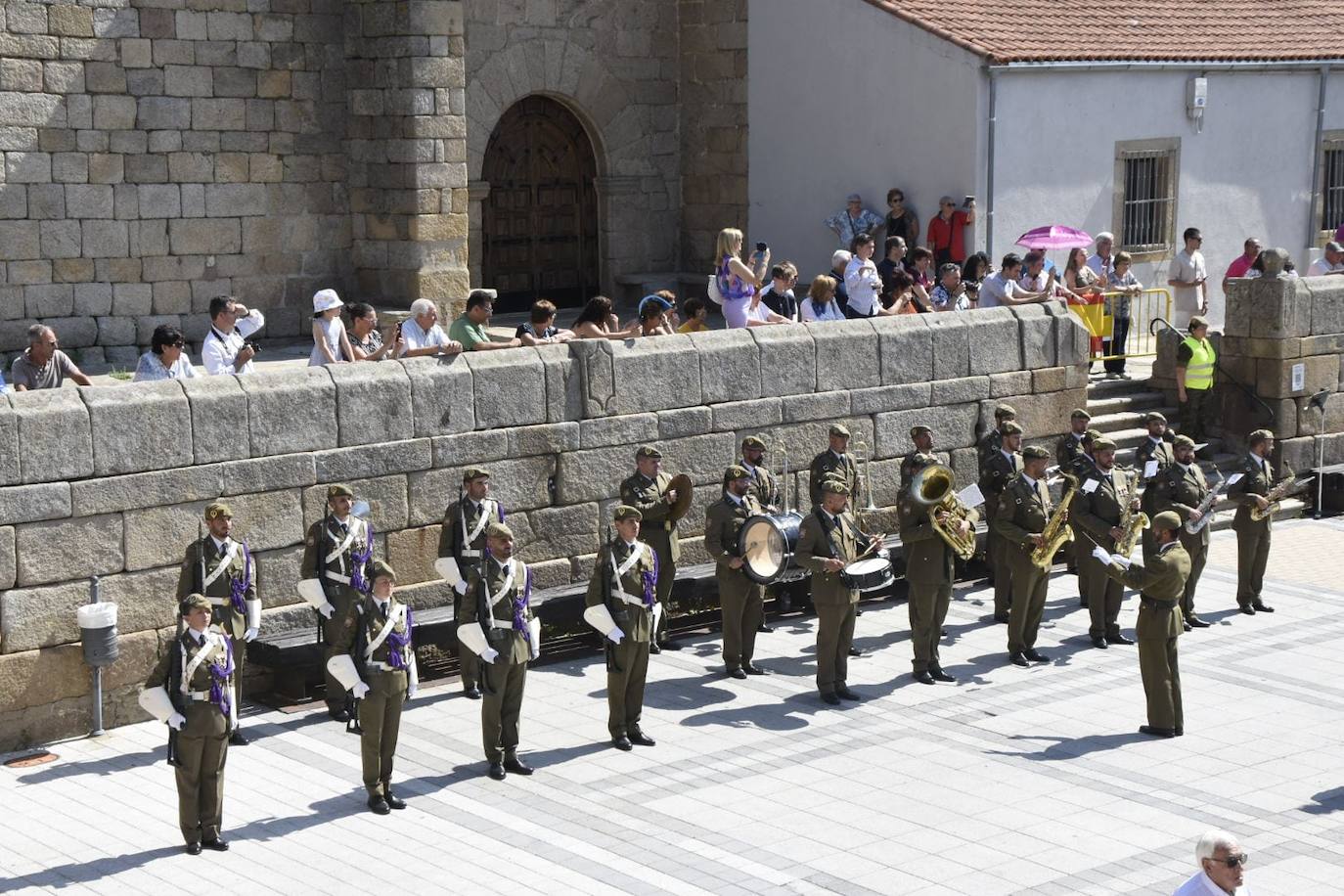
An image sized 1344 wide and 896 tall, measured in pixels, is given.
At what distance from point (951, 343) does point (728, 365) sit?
252cm

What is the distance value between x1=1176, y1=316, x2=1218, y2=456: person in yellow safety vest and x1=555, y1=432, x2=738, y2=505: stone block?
18.9 ft

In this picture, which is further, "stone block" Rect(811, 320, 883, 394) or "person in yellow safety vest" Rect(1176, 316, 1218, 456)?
"person in yellow safety vest" Rect(1176, 316, 1218, 456)

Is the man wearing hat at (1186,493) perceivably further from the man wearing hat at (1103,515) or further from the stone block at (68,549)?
the stone block at (68,549)

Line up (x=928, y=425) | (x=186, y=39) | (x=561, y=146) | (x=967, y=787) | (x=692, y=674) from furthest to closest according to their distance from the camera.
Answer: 1. (x=561, y=146)
2. (x=186, y=39)
3. (x=928, y=425)
4. (x=692, y=674)
5. (x=967, y=787)

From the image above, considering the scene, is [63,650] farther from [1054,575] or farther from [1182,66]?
[1182,66]

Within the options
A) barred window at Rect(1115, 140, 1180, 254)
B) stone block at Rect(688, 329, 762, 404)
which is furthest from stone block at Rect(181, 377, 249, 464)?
barred window at Rect(1115, 140, 1180, 254)

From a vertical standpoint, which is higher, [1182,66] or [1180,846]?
[1182,66]

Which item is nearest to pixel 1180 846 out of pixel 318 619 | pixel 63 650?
pixel 318 619

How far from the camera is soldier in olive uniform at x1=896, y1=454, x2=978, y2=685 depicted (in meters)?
14.2

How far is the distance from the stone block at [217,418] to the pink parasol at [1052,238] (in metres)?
10.2

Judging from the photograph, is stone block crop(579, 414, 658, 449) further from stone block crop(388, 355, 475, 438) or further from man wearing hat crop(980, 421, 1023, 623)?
man wearing hat crop(980, 421, 1023, 623)

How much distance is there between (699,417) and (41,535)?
5400mm

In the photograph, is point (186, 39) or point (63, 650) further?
point (186, 39)

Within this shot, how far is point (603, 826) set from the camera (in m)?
11.2
